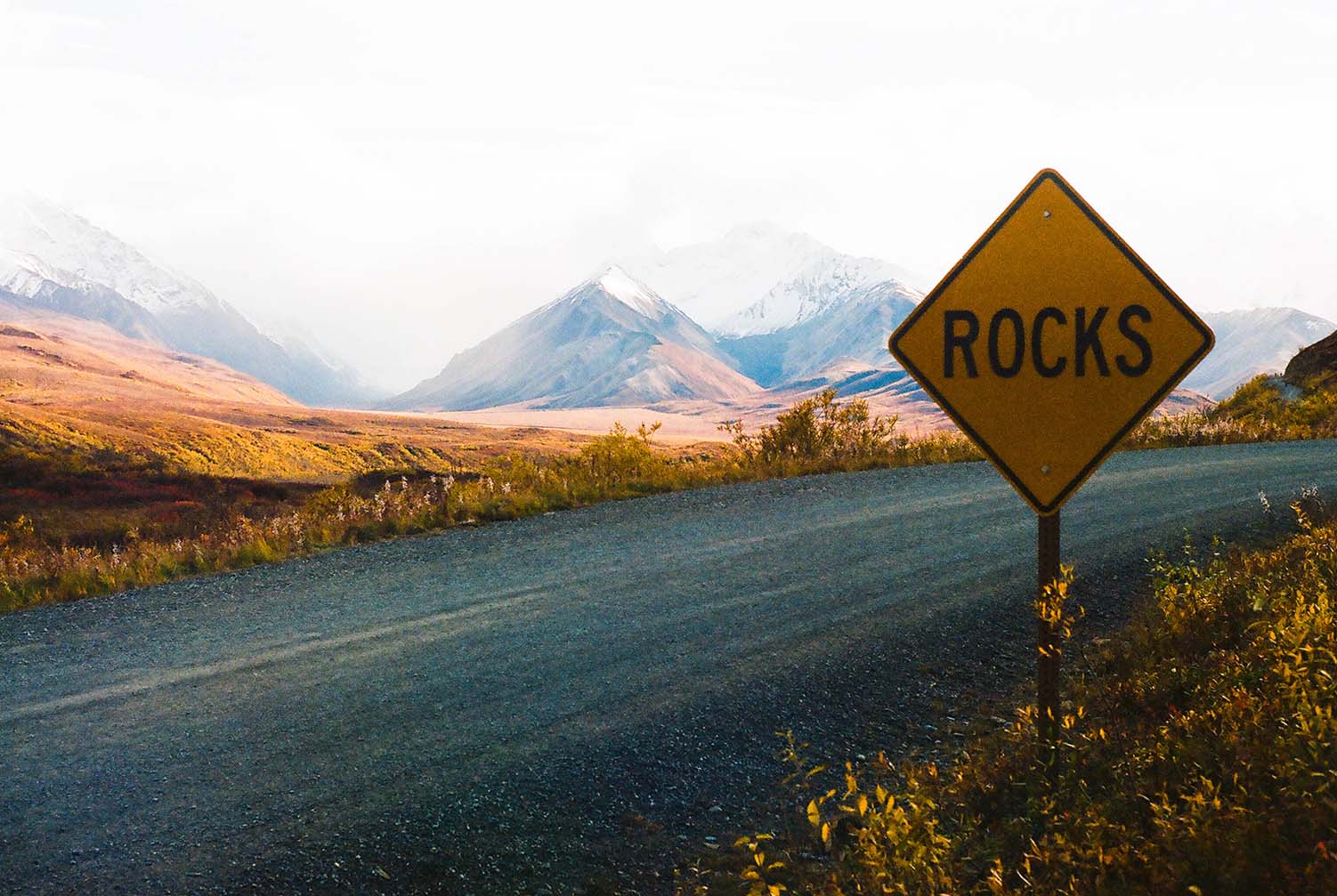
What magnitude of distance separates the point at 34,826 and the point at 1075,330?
4.60m

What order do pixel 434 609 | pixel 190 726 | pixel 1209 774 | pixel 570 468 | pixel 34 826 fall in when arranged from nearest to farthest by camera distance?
1. pixel 1209 774
2. pixel 34 826
3. pixel 190 726
4. pixel 434 609
5. pixel 570 468

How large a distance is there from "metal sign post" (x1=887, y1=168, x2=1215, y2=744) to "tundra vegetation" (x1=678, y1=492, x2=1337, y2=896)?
0.37 m

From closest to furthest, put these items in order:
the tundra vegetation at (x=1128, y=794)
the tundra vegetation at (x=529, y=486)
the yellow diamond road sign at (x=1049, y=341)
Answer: the tundra vegetation at (x=1128, y=794) → the yellow diamond road sign at (x=1049, y=341) → the tundra vegetation at (x=529, y=486)

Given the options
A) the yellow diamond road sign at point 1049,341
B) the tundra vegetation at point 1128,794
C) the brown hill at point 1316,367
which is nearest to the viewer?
the tundra vegetation at point 1128,794

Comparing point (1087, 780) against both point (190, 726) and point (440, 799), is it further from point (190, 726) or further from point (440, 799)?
point (190, 726)

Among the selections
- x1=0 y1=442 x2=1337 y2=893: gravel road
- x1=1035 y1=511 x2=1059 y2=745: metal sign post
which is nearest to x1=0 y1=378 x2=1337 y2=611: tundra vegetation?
x1=0 y1=442 x2=1337 y2=893: gravel road

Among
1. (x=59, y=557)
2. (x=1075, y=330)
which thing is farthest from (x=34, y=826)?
(x=59, y=557)

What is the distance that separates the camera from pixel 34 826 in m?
3.81

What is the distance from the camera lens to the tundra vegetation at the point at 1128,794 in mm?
2627

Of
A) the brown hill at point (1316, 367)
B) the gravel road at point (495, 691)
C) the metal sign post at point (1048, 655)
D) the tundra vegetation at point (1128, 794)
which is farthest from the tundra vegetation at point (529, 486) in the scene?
the metal sign post at point (1048, 655)

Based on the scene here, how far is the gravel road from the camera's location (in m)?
3.65

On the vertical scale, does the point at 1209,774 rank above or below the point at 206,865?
above

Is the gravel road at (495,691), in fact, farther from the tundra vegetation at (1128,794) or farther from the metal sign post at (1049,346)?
the metal sign post at (1049,346)

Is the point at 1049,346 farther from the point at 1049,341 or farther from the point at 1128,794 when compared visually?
the point at 1128,794
